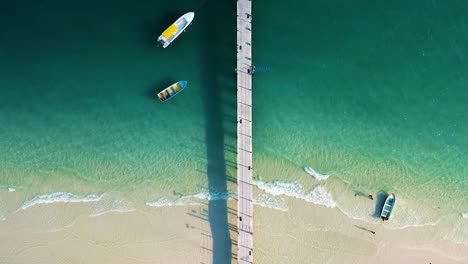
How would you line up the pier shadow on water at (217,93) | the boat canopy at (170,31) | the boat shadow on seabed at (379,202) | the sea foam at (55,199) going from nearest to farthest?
the boat canopy at (170,31), the pier shadow on water at (217,93), the boat shadow on seabed at (379,202), the sea foam at (55,199)

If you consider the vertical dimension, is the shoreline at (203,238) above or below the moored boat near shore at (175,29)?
below

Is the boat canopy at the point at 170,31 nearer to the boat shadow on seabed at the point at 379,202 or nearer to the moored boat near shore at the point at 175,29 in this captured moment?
the moored boat near shore at the point at 175,29

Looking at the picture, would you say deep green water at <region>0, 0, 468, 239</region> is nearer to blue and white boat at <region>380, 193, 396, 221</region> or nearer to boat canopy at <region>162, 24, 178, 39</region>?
blue and white boat at <region>380, 193, 396, 221</region>

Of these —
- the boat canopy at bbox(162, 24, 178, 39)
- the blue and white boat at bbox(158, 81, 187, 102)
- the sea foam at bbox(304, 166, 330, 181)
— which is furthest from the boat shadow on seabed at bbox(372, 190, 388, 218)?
the boat canopy at bbox(162, 24, 178, 39)

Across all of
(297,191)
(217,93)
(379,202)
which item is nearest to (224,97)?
(217,93)

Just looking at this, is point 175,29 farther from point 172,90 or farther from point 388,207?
point 388,207

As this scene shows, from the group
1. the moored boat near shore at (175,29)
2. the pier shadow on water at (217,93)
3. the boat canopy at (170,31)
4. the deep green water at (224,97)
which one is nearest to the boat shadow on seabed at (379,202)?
the deep green water at (224,97)
